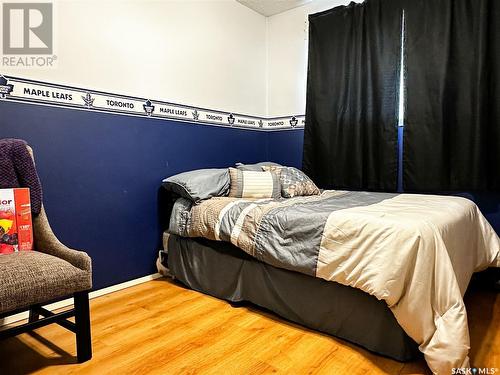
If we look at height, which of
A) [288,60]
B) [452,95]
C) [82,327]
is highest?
[288,60]

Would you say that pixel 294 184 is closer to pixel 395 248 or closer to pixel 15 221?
Answer: pixel 395 248

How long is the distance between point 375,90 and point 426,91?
1.32 feet

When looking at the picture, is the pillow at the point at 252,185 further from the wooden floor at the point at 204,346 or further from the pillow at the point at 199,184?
the wooden floor at the point at 204,346

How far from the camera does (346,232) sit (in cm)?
158

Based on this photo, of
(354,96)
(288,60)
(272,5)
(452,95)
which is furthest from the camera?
(288,60)

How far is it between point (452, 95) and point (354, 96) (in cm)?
76

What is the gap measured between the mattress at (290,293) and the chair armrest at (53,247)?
2.95ft

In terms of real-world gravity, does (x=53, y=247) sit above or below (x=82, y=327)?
above

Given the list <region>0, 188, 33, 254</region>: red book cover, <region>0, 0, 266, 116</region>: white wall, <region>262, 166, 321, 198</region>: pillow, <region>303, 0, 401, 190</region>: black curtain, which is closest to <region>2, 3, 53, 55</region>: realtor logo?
<region>0, 0, 266, 116</region>: white wall

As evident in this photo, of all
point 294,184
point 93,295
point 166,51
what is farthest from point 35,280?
point 166,51

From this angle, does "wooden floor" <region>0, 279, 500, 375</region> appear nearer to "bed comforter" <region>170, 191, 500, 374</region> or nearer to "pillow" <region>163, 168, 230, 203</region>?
"bed comforter" <region>170, 191, 500, 374</region>

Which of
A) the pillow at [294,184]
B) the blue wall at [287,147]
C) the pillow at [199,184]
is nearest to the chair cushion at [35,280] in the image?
the pillow at [199,184]

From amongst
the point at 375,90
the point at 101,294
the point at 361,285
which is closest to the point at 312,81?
the point at 375,90

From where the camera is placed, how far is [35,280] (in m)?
1.33
